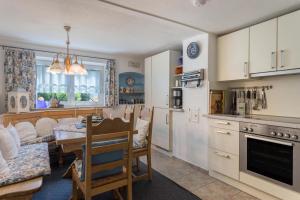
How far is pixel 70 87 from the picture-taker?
4.29 metres

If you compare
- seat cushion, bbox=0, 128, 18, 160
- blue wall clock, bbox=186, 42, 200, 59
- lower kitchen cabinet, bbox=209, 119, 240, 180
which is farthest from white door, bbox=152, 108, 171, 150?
seat cushion, bbox=0, 128, 18, 160

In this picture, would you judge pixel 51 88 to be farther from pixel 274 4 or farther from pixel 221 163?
pixel 274 4

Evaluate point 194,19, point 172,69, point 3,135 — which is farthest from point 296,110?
point 3,135

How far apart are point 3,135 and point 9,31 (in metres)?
2.00

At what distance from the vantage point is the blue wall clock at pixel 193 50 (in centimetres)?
304

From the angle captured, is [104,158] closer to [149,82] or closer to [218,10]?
[218,10]

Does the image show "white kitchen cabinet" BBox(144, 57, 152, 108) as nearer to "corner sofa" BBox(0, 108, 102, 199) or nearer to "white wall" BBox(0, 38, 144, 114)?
"white wall" BBox(0, 38, 144, 114)

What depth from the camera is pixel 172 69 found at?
3660 mm

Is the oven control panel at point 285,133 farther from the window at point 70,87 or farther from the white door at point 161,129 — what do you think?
the window at point 70,87

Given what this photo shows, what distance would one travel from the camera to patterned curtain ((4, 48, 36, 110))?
342 cm

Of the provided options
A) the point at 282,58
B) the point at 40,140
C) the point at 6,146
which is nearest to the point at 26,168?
the point at 6,146

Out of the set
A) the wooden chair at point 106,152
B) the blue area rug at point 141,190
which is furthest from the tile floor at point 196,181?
the wooden chair at point 106,152

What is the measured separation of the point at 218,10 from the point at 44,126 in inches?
134

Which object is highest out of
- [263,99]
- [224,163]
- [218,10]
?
[218,10]
